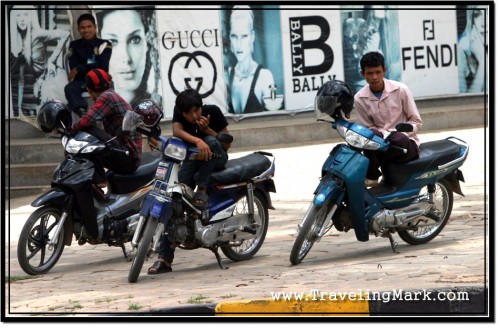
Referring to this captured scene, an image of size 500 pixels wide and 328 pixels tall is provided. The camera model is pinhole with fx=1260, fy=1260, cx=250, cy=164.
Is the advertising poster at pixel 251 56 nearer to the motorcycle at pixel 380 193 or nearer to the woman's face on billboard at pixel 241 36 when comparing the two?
the woman's face on billboard at pixel 241 36

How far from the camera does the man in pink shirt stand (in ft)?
33.7

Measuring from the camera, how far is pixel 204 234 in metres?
9.97

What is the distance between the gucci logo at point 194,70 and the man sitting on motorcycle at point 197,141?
25.4ft

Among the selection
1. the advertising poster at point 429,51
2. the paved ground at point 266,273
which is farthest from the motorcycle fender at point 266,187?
the advertising poster at point 429,51

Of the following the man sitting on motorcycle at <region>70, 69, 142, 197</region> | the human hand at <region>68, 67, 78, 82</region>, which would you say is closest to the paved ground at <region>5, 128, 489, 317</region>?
the man sitting on motorcycle at <region>70, 69, 142, 197</region>

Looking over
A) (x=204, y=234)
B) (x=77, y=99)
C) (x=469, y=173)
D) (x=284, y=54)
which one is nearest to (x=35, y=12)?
(x=77, y=99)

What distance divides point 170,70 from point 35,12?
81.4 inches

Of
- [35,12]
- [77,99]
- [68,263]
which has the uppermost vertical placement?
[35,12]

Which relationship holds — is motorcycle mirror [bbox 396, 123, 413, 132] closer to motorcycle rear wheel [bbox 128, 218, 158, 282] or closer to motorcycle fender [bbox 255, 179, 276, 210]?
motorcycle fender [bbox 255, 179, 276, 210]

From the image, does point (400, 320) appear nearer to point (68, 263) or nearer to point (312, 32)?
point (68, 263)

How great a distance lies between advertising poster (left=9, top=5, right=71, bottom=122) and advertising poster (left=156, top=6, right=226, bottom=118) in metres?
1.44

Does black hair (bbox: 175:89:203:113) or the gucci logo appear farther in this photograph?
the gucci logo

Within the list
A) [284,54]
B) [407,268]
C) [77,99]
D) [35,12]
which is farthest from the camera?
[284,54]

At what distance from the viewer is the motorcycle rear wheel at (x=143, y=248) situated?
9.46 m
